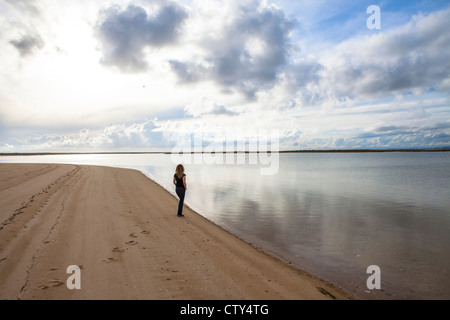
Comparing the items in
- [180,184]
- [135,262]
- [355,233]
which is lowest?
[355,233]

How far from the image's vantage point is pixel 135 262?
6785mm

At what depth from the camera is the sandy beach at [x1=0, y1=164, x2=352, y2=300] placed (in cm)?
541

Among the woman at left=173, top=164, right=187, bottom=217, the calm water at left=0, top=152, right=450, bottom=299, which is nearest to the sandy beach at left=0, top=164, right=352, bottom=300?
the woman at left=173, top=164, right=187, bottom=217

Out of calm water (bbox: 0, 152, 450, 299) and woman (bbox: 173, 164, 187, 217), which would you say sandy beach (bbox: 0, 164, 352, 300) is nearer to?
woman (bbox: 173, 164, 187, 217)

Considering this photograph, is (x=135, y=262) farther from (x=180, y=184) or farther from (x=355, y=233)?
(x=355, y=233)

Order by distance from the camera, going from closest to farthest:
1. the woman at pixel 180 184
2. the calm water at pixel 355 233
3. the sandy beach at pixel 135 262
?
1. the sandy beach at pixel 135 262
2. the calm water at pixel 355 233
3. the woman at pixel 180 184

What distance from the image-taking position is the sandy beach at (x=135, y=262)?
541 centimetres

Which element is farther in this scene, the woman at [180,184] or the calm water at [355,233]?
the woman at [180,184]

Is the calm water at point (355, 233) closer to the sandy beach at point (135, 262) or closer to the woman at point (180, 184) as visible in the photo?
the sandy beach at point (135, 262)

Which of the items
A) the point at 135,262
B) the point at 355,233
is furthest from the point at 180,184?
the point at 355,233

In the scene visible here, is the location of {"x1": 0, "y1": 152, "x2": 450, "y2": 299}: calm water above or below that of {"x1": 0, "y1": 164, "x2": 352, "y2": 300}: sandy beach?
below

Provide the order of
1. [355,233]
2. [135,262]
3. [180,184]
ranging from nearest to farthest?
[135,262]
[355,233]
[180,184]

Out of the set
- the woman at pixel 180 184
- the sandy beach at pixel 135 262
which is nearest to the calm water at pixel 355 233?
the sandy beach at pixel 135 262
